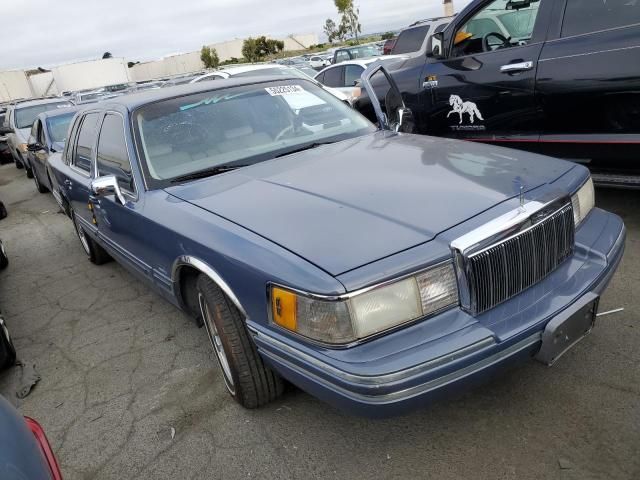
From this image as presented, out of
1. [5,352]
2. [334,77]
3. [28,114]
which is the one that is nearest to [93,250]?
[5,352]

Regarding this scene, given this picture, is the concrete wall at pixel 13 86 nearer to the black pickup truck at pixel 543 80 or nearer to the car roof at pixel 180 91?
the car roof at pixel 180 91

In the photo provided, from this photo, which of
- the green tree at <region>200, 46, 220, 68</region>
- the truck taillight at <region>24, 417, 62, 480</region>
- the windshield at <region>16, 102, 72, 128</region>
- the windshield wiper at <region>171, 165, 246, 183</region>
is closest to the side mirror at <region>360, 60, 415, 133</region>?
the windshield wiper at <region>171, 165, 246, 183</region>

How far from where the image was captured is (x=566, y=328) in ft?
6.45

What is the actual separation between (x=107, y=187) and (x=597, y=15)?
355 centimetres

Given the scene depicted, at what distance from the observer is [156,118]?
3141mm

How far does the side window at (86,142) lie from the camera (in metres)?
3.91

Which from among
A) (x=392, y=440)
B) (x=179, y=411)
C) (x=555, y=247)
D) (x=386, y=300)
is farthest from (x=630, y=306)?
(x=179, y=411)

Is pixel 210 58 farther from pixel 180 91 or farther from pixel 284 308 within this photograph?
pixel 284 308

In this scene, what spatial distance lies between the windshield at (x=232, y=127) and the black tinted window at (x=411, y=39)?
838 centimetres

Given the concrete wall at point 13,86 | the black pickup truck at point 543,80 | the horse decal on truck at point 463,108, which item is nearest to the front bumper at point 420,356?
the black pickup truck at point 543,80

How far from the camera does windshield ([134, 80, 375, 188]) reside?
9.81 feet

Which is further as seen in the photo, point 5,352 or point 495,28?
point 495,28

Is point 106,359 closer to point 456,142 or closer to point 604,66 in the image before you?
point 456,142

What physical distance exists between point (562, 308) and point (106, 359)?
272 cm
